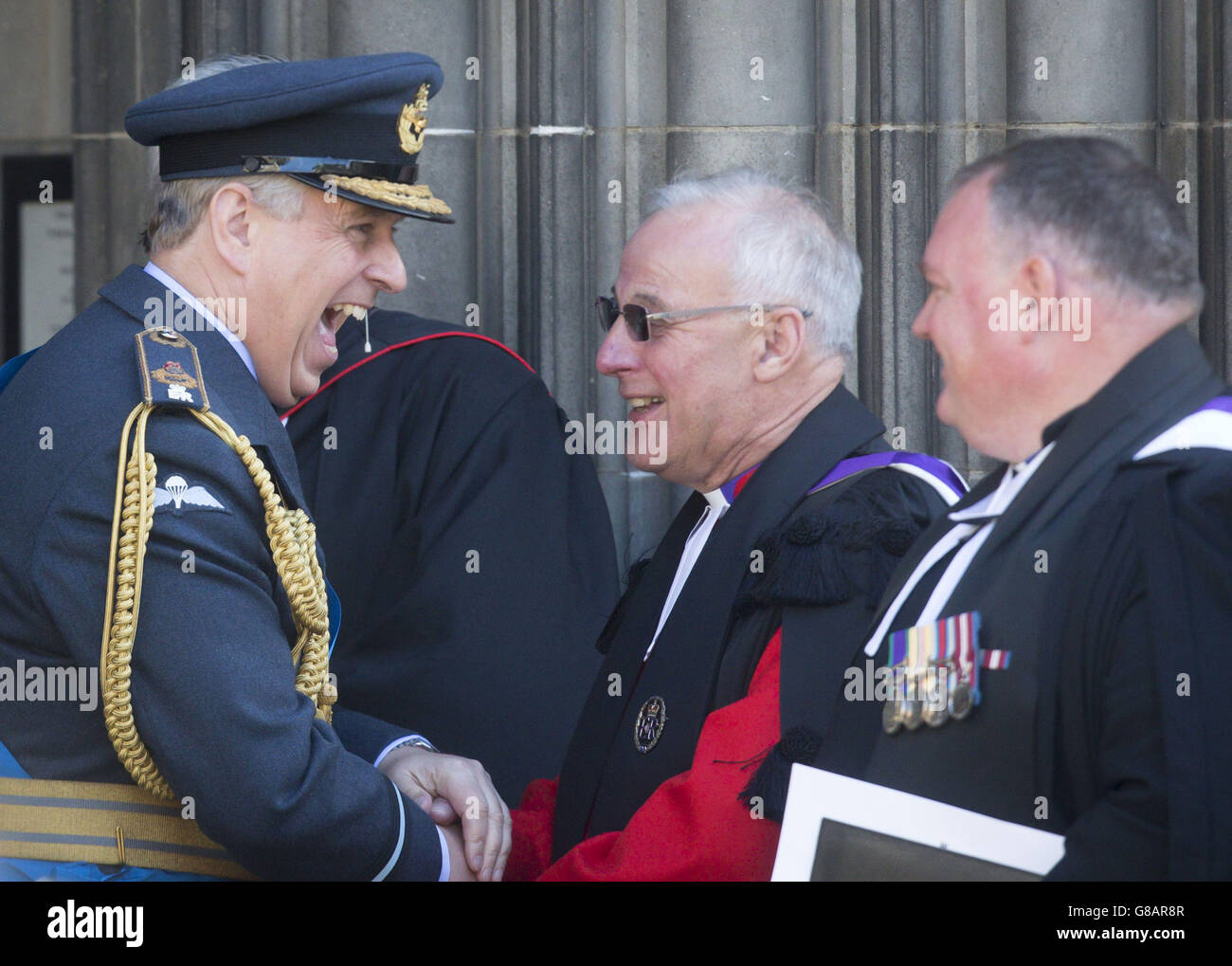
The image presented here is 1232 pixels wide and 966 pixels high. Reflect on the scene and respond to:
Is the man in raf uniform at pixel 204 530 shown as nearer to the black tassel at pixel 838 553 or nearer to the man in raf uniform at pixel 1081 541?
the black tassel at pixel 838 553

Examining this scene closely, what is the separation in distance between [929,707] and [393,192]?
1.24m

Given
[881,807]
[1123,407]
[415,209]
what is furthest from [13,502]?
[1123,407]

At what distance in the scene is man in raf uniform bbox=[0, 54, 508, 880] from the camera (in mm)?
1895

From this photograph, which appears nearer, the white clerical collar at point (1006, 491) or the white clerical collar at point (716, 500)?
the white clerical collar at point (1006, 491)

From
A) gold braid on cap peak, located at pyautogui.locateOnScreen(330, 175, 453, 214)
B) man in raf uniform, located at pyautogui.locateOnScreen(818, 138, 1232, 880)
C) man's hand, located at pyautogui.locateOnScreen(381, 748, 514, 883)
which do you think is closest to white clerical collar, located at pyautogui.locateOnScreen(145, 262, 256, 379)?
gold braid on cap peak, located at pyautogui.locateOnScreen(330, 175, 453, 214)

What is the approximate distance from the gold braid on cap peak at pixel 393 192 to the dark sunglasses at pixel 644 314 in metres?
0.41

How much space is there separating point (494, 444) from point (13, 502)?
59.9 inches

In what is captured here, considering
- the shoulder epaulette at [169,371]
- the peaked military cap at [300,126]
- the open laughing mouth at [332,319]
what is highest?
the peaked military cap at [300,126]

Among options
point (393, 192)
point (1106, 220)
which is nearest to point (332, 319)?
point (393, 192)

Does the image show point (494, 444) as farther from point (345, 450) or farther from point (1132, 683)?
point (1132, 683)

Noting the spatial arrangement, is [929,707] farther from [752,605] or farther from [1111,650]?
[752,605]

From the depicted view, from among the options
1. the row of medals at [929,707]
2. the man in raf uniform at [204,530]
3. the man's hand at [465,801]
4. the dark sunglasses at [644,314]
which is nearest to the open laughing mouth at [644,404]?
the dark sunglasses at [644,314]

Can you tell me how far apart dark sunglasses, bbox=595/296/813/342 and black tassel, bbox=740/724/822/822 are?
829 mm

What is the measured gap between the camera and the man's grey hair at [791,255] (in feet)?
8.43
